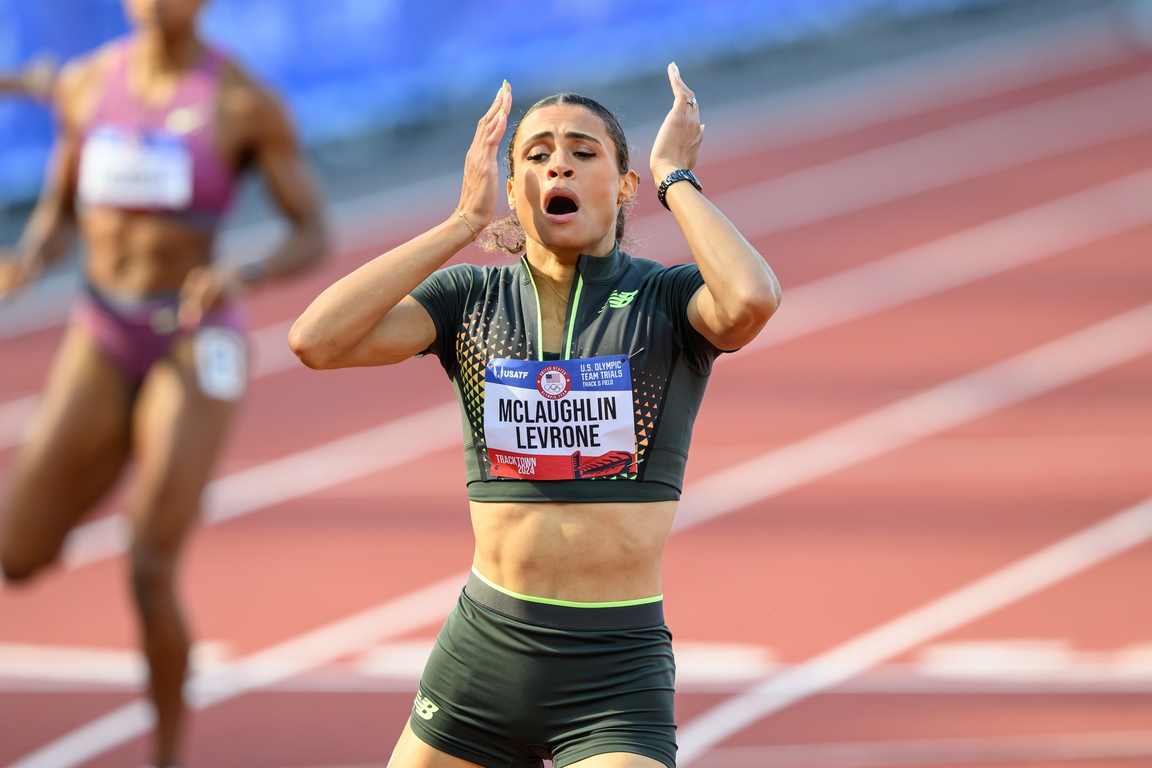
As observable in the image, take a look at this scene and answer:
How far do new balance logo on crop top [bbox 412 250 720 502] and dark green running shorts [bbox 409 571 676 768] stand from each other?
24 cm

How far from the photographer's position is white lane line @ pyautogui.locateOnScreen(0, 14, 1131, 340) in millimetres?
12953

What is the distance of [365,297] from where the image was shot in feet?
8.72

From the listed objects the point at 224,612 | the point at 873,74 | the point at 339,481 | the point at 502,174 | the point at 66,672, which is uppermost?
the point at 873,74

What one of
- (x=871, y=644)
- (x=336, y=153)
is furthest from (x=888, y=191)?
(x=871, y=644)

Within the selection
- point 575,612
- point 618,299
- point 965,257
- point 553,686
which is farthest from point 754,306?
point 965,257

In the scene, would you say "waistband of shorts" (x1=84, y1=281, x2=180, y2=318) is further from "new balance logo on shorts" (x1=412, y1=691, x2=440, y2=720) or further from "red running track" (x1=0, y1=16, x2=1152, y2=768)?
"new balance logo on shorts" (x1=412, y1=691, x2=440, y2=720)

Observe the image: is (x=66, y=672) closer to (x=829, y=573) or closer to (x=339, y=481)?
(x=339, y=481)

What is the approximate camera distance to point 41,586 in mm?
7059

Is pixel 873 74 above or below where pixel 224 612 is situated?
above

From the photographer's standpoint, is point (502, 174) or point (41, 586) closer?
point (41, 586)

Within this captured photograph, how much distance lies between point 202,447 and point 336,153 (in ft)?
30.9

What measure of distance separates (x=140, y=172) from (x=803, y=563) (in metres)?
3.89

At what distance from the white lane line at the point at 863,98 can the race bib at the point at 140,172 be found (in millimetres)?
7014

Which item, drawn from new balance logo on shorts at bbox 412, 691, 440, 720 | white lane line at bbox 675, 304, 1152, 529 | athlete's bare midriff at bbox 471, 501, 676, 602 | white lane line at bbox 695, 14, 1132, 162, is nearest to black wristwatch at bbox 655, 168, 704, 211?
athlete's bare midriff at bbox 471, 501, 676, 602
